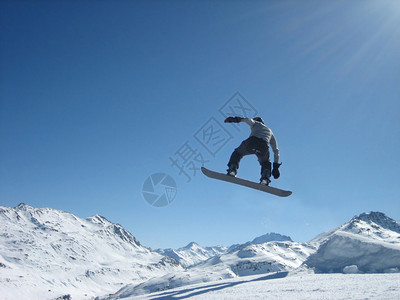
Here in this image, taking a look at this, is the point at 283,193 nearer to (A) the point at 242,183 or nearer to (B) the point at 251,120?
(A) the point at 242,183

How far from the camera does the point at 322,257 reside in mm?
39375

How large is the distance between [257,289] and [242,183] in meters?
4.57

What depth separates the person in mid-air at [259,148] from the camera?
11.0 metres

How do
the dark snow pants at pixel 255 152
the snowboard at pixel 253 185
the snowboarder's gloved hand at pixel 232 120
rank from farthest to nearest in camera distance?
the snowboard at pixel 253 185
the dark snow pants at pixel 255 152
the snowboarder's gloved hand at pixel 232 120

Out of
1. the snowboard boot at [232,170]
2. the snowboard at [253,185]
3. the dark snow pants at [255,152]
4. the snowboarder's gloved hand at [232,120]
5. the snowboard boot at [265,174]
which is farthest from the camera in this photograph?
the snowboard at [253,185]

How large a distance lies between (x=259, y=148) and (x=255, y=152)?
291mm

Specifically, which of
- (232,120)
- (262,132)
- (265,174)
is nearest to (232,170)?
(265,174)

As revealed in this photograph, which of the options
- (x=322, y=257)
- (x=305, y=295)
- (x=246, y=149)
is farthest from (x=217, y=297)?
(x=322, y=257)

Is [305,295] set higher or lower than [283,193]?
lower

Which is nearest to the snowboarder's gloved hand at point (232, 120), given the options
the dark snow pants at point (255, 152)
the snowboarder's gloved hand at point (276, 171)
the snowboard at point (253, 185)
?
the dark snow pants at point (255, 152)

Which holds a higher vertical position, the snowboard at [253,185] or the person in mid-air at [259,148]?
the person in mid-air at [259,148]

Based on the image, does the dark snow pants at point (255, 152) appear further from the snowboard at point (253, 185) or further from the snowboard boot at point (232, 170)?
the snowboard at point (253, 185)

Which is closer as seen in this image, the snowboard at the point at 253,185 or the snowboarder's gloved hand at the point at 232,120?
the snowboarder's gloved hand at the point at 232,120

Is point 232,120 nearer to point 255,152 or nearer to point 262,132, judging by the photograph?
point 262,132
